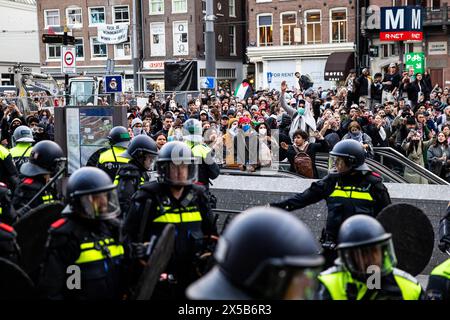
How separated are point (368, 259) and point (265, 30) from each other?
43926 mm

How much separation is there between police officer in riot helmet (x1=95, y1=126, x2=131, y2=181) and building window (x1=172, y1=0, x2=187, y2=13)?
40911 mm

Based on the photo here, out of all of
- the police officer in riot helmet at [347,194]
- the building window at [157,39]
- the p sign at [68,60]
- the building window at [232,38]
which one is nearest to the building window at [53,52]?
the building window at [157,39]

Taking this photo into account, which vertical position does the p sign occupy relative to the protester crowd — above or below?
above

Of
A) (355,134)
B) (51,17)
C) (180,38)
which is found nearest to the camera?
(355,134)

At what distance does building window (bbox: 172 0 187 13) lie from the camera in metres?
48.3

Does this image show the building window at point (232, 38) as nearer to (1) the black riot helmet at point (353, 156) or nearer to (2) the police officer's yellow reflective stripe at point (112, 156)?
(2) the police officer's yellow reflective stripe at point (112, 156)

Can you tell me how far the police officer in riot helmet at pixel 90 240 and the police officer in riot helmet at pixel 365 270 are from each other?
1.32 meters

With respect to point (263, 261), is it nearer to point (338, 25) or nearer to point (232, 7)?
point (338, 25)

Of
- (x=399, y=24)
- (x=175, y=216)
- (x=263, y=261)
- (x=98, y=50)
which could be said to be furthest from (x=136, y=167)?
(x=98, y=50)

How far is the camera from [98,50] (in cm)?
5134

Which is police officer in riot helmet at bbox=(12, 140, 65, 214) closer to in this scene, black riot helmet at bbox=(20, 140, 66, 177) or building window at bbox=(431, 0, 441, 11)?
black riot helmet at bbox=(20, 140, 66, 177)

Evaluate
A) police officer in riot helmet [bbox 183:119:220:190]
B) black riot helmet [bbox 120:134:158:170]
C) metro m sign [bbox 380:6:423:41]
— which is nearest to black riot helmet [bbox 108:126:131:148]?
police officer in riot helmet [bbox 183:119:220:190]

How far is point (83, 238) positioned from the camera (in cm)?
439

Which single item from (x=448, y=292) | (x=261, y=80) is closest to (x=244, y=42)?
(x=261, y=80)
